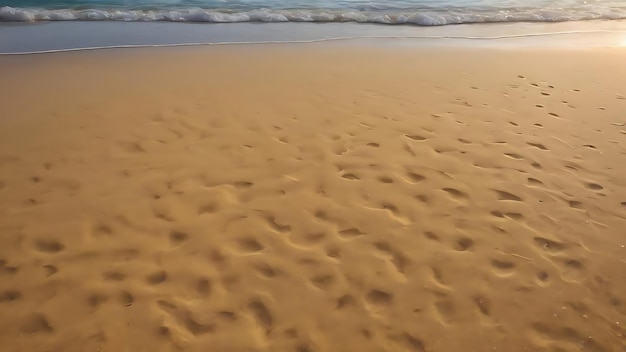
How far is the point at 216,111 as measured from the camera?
522cm

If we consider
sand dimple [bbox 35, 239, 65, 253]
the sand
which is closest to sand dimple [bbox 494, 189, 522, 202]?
the sand

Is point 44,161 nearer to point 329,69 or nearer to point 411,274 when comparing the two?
point 411,274

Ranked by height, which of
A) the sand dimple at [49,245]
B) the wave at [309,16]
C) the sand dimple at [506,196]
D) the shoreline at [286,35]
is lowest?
the sand dimple at [49,245]

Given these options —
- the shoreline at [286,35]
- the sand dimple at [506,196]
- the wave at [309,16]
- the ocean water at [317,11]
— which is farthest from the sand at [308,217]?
the ocean water at [317,11]

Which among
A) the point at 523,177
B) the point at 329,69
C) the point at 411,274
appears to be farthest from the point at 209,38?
the point at 411,274

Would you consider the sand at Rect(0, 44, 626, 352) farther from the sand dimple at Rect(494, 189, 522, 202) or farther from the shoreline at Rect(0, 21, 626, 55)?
the shoreline at Rect(0, 21, 626, 55)

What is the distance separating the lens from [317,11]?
37.2ft

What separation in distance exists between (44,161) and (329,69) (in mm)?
3949

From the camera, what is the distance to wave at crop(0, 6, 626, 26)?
1033 centimetres

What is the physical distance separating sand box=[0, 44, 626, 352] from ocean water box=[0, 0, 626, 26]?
16.9ft

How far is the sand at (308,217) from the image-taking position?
262cm

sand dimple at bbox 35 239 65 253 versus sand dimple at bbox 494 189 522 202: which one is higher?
sand dimple at bbox 494 189 522 202

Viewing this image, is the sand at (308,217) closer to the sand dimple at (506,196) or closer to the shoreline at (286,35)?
the sand dimple at (506,196)

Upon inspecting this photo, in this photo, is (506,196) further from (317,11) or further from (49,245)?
(317,11)
